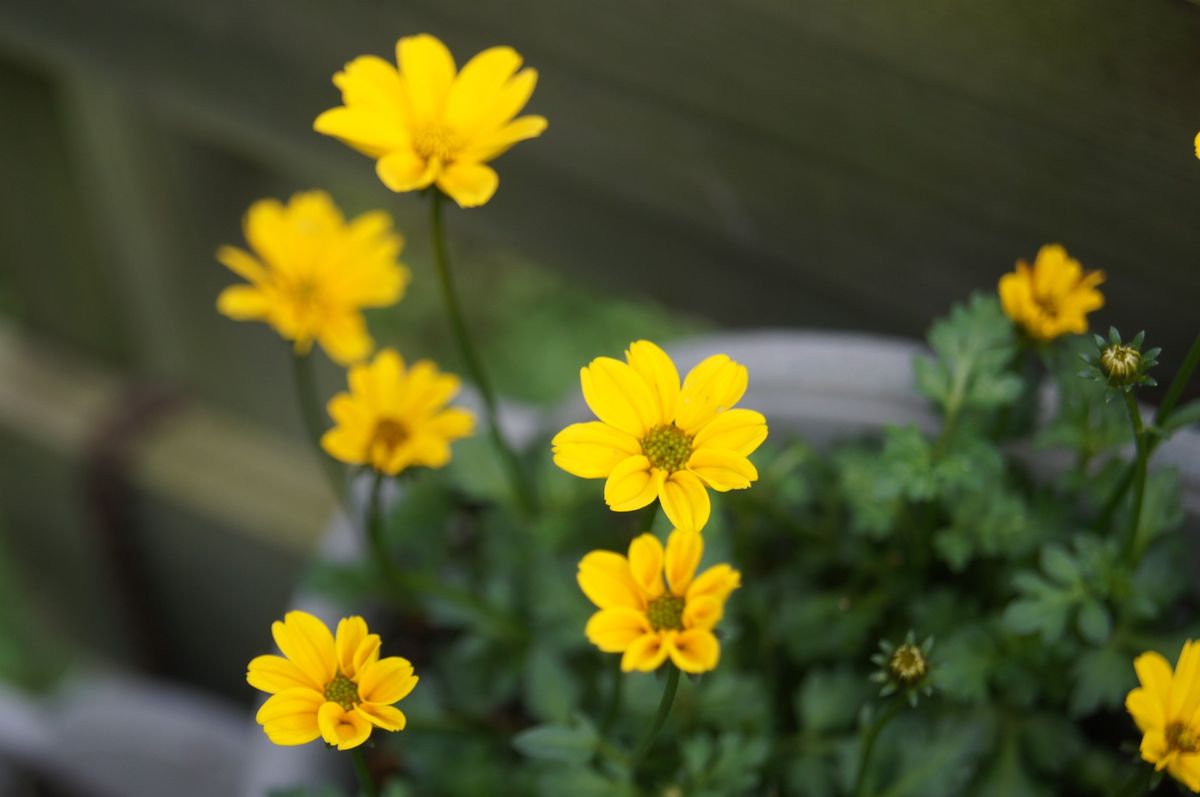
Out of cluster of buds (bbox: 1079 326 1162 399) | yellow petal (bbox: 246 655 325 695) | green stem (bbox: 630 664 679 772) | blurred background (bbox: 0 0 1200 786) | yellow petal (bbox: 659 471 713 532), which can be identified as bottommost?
green stem (bbox: 630 664 679 772)

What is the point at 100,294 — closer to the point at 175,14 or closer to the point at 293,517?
the point at 293,517

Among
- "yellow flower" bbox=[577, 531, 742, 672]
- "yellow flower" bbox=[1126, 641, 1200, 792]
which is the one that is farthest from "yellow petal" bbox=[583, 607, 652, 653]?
"yellow flower" bbox=[1126, 641, 1200, 792]

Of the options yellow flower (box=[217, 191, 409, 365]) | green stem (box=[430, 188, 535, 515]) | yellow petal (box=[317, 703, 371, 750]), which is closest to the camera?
yellow petal (box=[317, 703, 371, 750])

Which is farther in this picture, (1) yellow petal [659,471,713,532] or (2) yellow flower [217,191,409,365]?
(2) yellow flower [217,191,409,365]

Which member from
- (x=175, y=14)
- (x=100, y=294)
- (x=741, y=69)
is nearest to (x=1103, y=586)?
(x=741, y=69)

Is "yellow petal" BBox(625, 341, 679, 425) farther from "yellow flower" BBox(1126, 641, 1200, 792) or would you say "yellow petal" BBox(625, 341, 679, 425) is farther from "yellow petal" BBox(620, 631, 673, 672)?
"yellow flower" BBox(1126, 641, 1200, 792)

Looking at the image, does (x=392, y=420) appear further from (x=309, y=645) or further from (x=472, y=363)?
(x=309, y=645)

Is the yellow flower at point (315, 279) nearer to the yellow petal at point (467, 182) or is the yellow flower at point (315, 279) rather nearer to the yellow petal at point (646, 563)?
the yellow petal at point (467, 182)
